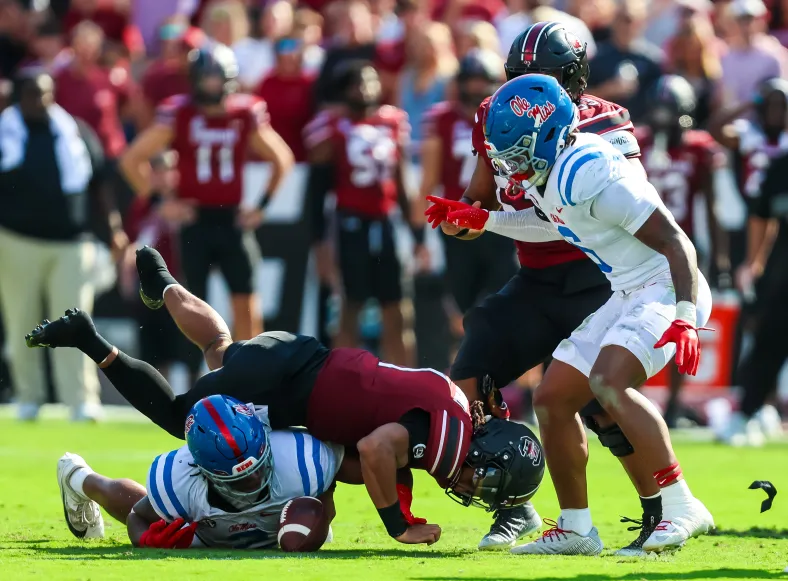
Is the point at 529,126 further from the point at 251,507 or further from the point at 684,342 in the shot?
the point at 251,507

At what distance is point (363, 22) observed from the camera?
12719 mm

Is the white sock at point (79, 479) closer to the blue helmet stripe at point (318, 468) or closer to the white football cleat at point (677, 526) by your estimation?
the blue helmet stripe at point (318, 468)

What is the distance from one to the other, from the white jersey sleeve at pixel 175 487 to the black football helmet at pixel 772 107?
6507 mm

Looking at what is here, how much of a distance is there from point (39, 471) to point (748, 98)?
649 centimetres

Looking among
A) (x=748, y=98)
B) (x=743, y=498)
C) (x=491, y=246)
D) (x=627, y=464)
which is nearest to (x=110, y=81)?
(x=491, y=246)

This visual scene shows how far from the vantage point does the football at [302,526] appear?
5.91 meters

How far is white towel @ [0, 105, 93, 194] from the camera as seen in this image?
11508 millimetres

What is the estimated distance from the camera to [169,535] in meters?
6.04

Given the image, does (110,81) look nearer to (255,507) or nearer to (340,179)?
(340,179)

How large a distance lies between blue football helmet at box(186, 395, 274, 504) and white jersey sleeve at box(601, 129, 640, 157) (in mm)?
1828

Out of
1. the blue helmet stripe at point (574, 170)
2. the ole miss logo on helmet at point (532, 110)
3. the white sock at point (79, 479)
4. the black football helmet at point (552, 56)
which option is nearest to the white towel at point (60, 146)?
the white sock at point (79, 479)

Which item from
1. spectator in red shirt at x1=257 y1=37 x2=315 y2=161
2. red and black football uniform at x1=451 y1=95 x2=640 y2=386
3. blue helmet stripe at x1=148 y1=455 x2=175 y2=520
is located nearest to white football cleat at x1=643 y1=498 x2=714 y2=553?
red and black football uniform at x1=451 y1=95 x2=640 y2=386

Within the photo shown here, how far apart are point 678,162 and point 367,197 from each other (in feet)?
7.54

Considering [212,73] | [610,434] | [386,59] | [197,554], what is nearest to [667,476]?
[610,434]
